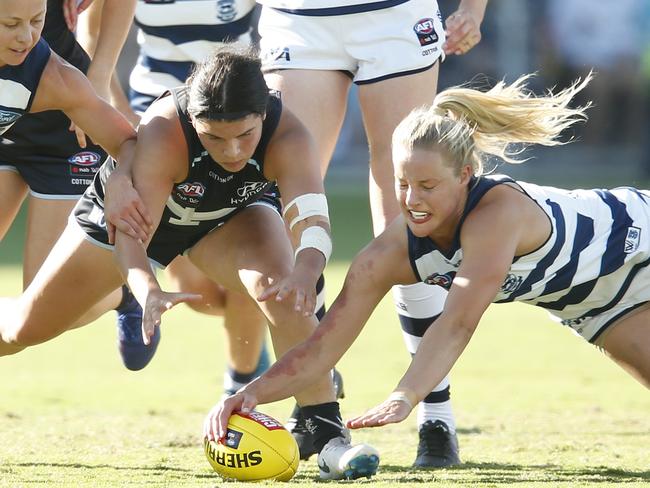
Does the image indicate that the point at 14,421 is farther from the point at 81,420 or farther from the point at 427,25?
the point at 427,25

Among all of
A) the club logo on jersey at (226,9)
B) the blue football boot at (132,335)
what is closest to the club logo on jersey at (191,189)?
the blue football boot at (132,335)

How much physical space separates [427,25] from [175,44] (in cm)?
187

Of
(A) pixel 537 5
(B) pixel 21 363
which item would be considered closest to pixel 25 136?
(B) pixel 21 363

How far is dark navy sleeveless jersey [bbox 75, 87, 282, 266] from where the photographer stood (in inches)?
181

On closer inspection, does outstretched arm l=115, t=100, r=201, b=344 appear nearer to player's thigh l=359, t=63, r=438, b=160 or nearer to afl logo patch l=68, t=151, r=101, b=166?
player's thigh l=359, t=63, r=438, b=160

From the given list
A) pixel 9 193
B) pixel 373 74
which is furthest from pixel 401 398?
pixel 9 193

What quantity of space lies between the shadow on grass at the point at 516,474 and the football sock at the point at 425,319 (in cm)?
28

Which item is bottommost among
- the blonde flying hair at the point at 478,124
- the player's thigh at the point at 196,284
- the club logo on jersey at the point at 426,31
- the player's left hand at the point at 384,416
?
the player's thigh at the point at 196,284

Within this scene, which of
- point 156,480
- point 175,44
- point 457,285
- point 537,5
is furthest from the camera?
point 537,5

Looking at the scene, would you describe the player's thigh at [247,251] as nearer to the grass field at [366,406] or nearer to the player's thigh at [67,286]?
the player's thigh at [67,286]

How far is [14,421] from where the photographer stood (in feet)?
20.0

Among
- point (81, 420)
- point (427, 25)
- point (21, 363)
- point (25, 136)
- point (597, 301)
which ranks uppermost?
point (427, 25)

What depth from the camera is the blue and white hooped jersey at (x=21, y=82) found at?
4.59m

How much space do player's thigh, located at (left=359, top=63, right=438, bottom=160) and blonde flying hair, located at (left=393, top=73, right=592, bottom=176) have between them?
0.55 meters
